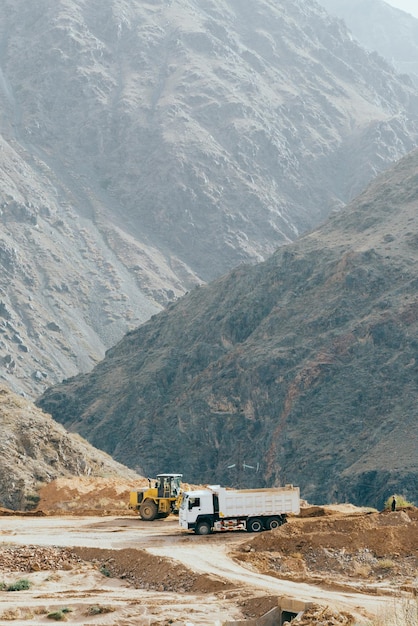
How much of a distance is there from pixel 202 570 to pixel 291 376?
6912 cm

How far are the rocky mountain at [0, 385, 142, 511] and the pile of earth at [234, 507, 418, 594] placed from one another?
1742 cm

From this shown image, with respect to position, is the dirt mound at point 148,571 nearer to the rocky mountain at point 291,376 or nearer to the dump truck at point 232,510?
the dump truck at point 232,510

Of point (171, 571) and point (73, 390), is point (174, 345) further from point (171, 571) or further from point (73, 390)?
point (171, 571)

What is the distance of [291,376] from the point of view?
10075 cm

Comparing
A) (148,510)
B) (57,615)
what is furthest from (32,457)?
(57,615)

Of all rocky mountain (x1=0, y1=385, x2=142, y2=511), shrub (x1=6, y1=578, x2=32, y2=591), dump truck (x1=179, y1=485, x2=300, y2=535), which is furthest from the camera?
rocky mountain (x1=0, y1=385, x2=142, y2=511)

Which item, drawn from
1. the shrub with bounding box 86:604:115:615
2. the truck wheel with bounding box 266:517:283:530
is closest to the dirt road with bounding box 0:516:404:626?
the shrub with bounding box 86:604:115:615

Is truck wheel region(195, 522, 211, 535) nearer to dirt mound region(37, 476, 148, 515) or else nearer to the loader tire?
the loader tire

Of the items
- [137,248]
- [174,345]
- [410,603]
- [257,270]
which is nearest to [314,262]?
[257,270]

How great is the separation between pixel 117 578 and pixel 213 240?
15890 cm

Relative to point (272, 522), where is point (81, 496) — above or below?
above

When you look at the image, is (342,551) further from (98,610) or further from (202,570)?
(98,610)

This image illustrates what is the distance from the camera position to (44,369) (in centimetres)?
13538

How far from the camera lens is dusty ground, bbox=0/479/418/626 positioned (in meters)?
27.8
